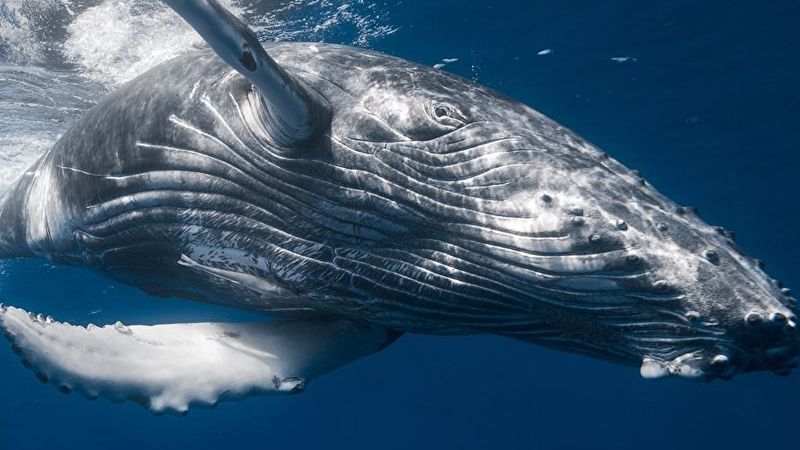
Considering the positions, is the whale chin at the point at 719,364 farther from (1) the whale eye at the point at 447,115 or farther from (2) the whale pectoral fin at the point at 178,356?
(2) the whale pectoral fin at the point at 178,356

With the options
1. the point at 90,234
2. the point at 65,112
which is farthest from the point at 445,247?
the point at 65,112

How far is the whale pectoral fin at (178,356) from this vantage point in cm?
378

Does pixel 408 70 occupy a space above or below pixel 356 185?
above

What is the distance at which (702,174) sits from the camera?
32188 mm

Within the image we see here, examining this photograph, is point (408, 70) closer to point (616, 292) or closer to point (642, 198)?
point (642, 198)

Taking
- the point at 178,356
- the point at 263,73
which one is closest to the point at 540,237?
the point at 263,73

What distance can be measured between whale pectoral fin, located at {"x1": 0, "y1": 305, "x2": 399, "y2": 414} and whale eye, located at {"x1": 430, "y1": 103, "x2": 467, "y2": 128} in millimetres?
1716

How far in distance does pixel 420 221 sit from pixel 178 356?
1.95 m

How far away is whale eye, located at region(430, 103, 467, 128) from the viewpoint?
3.80m

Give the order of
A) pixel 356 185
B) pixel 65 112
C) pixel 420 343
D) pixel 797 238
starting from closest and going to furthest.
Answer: pixel 356 185 → pixel 65 112 → pixel 797 238 → pixel 420 343

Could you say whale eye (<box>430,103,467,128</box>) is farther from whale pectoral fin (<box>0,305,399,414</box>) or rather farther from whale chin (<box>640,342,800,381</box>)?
whale chin (<box>640,342,800,381</box>)

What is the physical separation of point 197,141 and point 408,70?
1.63 m

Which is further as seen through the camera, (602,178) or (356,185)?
(356,185)

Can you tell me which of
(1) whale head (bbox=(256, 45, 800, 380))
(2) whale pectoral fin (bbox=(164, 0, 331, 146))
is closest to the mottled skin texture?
(1) whale head (bbox=(256, 45, 800, 380))
